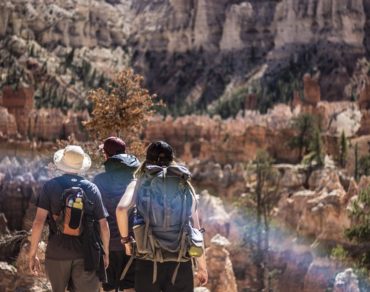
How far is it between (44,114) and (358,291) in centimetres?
5680

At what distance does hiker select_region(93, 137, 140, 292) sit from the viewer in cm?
738

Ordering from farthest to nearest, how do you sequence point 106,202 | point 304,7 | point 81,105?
1. point 304,7
2. point 81,105
3. point 106,202

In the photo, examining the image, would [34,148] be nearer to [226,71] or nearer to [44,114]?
[44,114]

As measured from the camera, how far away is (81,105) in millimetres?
93688

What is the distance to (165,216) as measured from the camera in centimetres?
624

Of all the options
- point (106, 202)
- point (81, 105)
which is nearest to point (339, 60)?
point (81, 105)

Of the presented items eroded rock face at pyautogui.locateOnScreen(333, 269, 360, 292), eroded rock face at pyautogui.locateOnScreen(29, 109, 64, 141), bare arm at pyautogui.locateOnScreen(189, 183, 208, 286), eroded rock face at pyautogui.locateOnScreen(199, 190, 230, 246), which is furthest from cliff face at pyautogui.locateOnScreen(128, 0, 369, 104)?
bare arm at pyautogui.locateOnScreen(189, 183, 208, 286)

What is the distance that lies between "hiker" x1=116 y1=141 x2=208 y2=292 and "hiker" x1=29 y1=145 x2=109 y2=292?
261mm

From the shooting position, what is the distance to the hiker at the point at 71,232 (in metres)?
6.41

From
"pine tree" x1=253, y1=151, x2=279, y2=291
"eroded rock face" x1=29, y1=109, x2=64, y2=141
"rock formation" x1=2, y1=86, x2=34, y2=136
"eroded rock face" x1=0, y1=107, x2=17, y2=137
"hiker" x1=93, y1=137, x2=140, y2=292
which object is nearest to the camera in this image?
"hiker" x1=93, y1=137, x2=140, y2=292

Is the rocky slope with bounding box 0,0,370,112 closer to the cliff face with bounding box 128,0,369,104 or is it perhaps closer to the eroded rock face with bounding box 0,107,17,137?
the cliff face with bounding box 128,0,369,104

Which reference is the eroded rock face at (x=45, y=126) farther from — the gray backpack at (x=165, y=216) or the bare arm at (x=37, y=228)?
the gray backpack at (x=165, y=216)

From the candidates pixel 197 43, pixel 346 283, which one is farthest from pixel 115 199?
pixel 197 43

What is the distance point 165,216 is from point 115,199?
4.16ft
